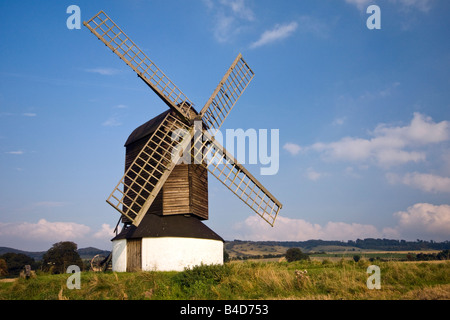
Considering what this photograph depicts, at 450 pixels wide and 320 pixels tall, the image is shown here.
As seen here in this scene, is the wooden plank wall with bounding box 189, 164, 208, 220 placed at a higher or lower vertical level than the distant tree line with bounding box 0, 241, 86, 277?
higher

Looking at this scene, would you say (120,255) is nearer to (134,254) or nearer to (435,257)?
(134,254)

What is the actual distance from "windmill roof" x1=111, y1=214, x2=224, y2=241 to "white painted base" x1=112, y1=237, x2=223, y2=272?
31 centimetres

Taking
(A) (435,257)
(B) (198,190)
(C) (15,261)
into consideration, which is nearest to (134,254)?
(B) (198,190)

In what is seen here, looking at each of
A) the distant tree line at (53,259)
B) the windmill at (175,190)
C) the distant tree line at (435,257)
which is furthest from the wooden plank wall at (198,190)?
the distant tree line at (53,259)

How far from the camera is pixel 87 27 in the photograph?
65.2 ft

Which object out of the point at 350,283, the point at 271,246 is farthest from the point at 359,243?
the point at 350,283

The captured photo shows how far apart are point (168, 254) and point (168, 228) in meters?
1.63

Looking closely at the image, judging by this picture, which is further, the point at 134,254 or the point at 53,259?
the point at 53,259

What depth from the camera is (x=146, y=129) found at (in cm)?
2402

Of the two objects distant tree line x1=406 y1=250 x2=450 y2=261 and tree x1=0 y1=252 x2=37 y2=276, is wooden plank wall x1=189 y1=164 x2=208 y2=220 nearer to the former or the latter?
distant tree line x1=406 y1=250 x2=450 y2=261

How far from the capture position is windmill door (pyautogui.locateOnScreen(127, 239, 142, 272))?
802 inches

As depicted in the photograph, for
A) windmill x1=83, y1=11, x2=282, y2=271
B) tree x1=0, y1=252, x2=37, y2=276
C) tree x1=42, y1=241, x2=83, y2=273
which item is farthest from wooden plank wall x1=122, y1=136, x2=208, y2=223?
tree x1=0, y1=252, x2=37, y2=276

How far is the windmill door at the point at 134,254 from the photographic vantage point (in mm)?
20359

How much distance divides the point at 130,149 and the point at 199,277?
13993mm
